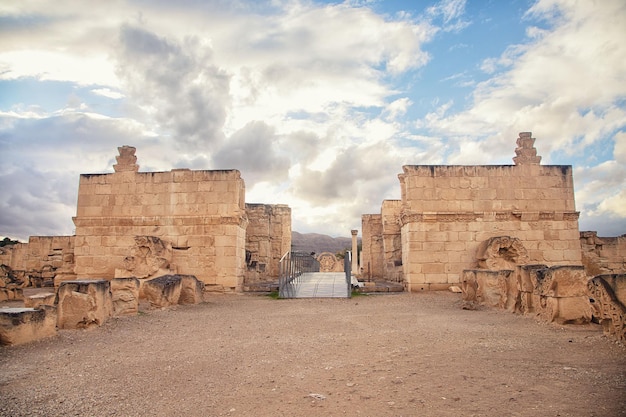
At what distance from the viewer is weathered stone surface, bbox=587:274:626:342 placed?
4770 mm

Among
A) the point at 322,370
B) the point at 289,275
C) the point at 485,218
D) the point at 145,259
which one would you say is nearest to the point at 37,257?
the point at 145,259

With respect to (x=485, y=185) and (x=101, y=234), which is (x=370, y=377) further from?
(x=101, y=234)

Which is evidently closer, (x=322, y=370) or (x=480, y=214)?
(x=322, y=370)

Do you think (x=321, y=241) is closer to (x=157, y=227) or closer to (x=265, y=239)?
(x=265, y=239)

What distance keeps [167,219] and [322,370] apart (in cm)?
957

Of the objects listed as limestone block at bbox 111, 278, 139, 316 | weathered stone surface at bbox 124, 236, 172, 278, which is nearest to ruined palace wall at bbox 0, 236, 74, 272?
weathered stone surface at bbox 124, 236, 172, 278

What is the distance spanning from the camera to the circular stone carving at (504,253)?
11.6 m

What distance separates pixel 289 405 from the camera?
3.31m

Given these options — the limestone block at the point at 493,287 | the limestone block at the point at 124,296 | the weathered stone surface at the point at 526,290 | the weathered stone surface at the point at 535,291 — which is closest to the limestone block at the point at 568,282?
the weathered stone surface at the point at 535,291

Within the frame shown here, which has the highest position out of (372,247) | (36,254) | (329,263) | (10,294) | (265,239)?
(265,239)

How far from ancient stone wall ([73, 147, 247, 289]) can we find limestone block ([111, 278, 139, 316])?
13.2 ft

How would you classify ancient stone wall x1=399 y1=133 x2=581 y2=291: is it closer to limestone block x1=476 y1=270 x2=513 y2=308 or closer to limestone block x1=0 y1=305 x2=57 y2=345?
limestone block x1=476 y1=270 x2=513 y2=308

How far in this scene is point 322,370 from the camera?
424 cm

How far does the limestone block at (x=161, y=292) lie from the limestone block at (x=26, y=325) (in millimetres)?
3020
